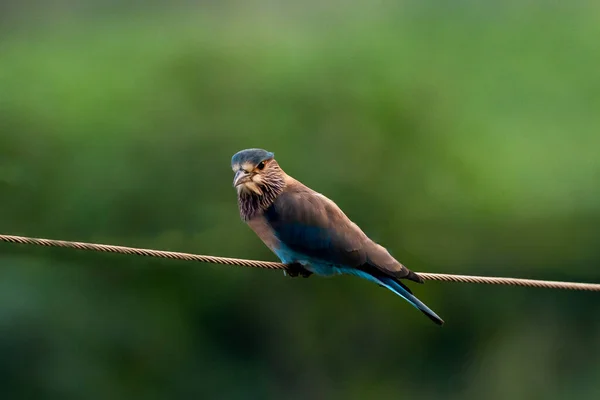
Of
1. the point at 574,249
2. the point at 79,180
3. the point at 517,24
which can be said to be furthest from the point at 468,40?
the point at 79,180

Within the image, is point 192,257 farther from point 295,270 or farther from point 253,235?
point 253,235

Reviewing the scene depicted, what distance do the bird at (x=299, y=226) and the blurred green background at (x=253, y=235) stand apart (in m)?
4.61

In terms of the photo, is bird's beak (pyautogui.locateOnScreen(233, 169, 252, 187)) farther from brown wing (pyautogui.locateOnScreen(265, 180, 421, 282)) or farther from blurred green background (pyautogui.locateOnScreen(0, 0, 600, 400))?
blurred green background (pyautogui.locateOnScreen(0, 0, 600, 400))

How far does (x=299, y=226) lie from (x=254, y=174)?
292 millimetres

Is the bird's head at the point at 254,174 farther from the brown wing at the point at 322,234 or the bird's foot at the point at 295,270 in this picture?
the bird's foot at the point at 295,270

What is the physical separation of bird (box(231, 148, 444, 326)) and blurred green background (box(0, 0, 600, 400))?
181 inches

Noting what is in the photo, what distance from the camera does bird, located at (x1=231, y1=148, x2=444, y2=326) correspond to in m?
4.05

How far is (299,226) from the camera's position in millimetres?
4094

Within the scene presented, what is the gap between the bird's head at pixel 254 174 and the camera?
13.6ft

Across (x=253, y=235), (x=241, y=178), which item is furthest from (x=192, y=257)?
(x=253, y=235)

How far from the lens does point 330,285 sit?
368 inches

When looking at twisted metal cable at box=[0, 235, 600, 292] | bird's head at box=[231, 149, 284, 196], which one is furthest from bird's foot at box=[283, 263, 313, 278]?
twisted metal cable at box=[0, 235, 600, 292]

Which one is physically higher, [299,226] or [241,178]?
[241,178]

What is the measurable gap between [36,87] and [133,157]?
146 centimetres
